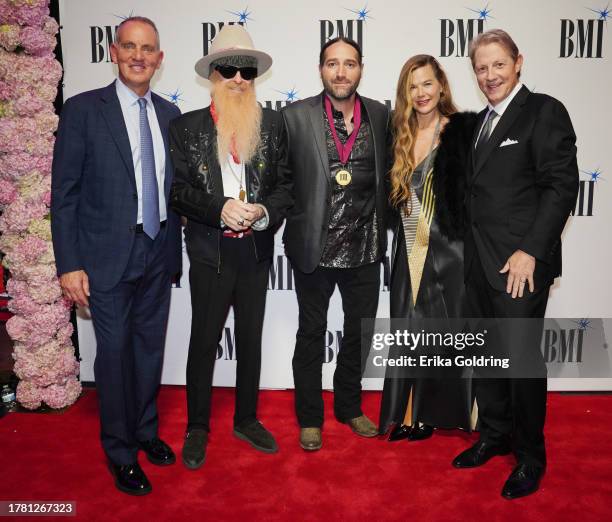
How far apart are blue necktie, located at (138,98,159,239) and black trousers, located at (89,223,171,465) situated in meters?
0.08

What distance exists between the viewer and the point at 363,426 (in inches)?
144

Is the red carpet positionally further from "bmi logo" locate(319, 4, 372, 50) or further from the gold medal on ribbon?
"bmi logo" locate(319, 4, 372, 50)

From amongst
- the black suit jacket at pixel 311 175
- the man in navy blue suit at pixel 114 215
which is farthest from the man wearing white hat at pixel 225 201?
the man in navy blue suit at pixel 114 215

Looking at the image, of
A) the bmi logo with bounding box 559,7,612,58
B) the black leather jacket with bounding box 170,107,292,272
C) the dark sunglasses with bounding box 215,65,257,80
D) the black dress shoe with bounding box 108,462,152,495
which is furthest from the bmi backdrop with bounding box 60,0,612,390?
the black dress shoe with bounding box 108,462,152,495

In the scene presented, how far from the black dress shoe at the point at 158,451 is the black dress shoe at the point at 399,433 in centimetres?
136

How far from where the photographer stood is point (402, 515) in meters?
2.83

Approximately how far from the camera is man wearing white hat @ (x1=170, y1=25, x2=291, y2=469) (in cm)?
319

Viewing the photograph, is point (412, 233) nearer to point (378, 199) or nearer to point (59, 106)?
point (378, 199)

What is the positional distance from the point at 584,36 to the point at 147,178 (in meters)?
3.28

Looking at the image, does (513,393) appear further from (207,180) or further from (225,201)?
(207,180)

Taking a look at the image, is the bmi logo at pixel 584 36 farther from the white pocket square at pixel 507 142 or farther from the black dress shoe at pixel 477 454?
the black dress shoe at pixel 477 454

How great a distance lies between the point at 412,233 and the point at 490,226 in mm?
506

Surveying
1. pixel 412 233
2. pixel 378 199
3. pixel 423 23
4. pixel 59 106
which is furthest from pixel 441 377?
pixel 59 106

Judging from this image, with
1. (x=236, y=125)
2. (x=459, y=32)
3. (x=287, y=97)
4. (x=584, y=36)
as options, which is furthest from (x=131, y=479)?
(x=584, y=36)
